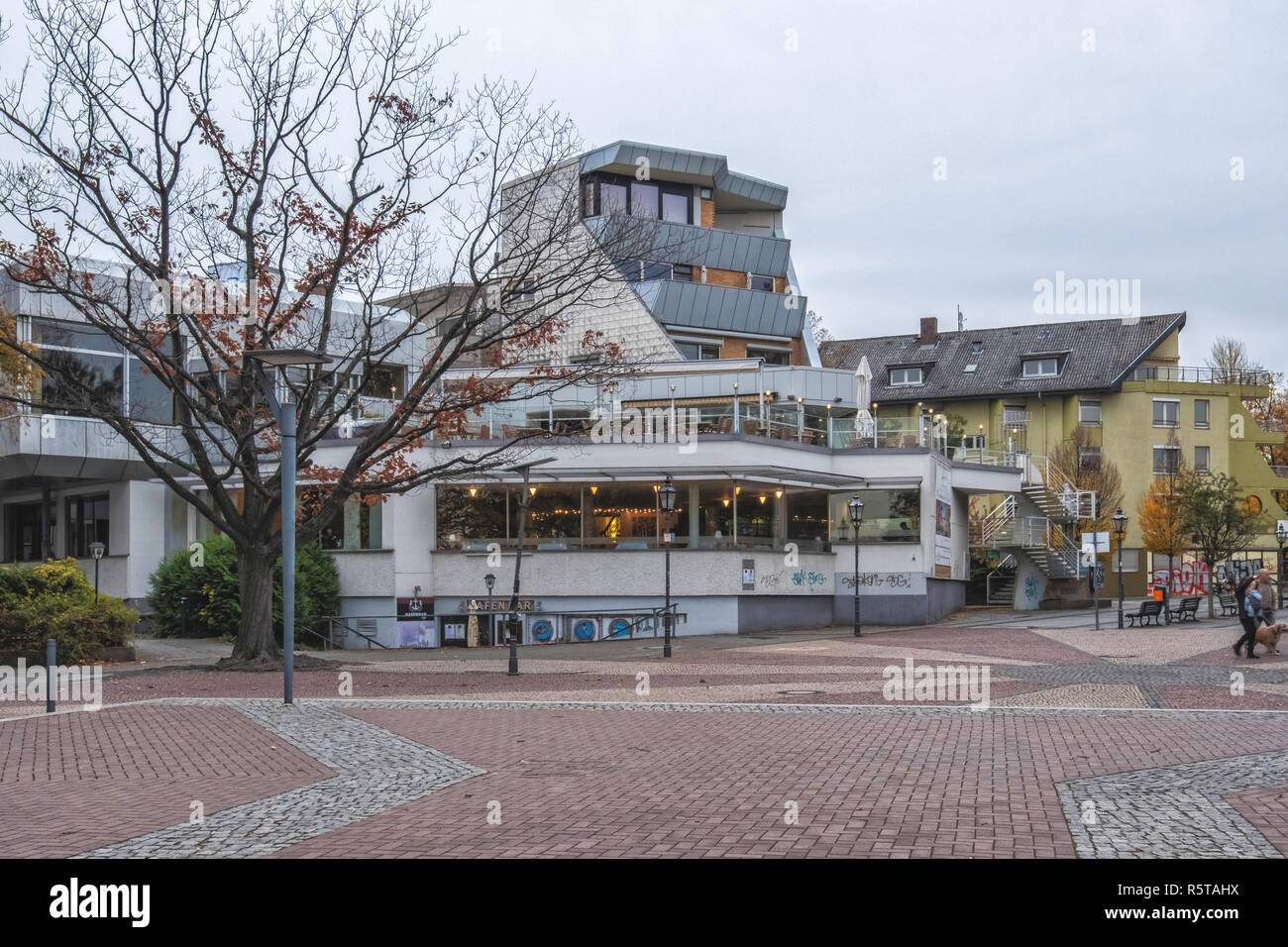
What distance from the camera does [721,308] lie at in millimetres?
46031

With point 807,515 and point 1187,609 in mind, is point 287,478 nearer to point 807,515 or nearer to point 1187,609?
point 807,515

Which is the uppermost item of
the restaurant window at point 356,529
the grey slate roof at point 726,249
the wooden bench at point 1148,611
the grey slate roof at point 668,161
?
the grey slate roof at point 668,161

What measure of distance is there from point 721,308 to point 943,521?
1101cm

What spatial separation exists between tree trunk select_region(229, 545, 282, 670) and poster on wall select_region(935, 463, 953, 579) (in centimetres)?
2147

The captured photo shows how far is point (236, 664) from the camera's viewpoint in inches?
938

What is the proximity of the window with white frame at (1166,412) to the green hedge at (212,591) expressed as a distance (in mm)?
45236

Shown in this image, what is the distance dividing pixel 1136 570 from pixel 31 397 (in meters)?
49.6

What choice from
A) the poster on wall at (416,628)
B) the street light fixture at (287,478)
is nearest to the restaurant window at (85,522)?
the poster on wall at (416,628)

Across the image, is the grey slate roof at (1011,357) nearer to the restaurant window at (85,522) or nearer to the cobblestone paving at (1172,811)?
the restaurant window at (85,522)

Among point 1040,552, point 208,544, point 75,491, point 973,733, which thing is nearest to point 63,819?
point 973,733

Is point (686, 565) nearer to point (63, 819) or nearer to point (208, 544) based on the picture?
point (208, 544)

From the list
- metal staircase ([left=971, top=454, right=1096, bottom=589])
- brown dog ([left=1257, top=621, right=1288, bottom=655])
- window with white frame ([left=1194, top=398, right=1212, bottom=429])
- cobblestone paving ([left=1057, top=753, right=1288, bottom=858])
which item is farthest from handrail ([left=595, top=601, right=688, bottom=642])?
window with white frame ([left=1194, top=398, right=1212, bottom=429])

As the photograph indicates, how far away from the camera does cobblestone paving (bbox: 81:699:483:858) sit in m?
8.57

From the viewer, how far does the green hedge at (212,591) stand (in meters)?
33.5
